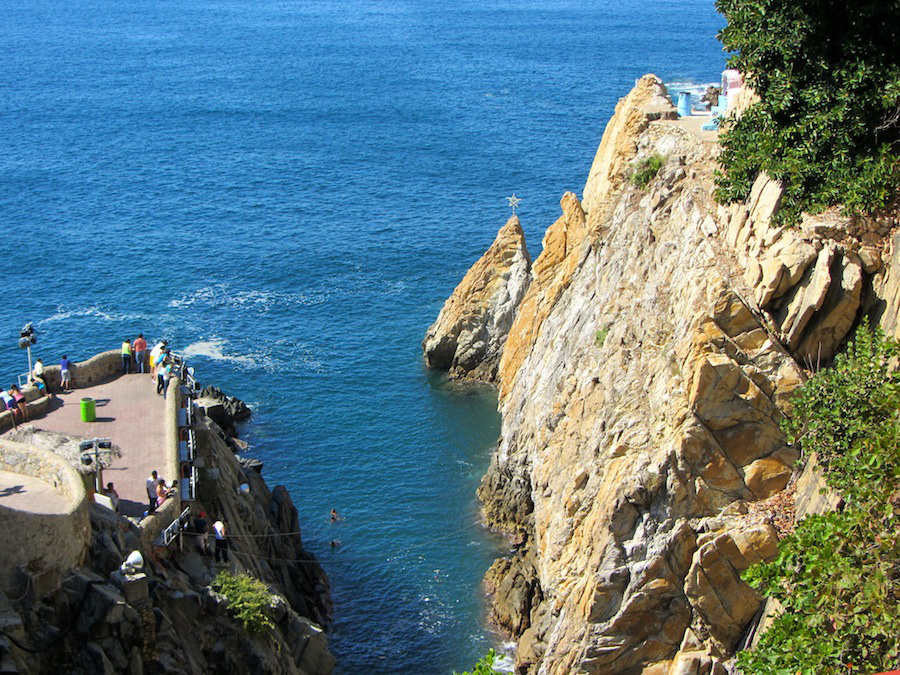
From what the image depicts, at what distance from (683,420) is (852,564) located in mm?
9942

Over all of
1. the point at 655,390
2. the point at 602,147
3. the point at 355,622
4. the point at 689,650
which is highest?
the point at 602,147

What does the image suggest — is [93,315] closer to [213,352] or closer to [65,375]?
[213,352]

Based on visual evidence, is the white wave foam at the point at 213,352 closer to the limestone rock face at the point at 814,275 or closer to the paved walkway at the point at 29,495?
the paved walkway at the point at 29,495

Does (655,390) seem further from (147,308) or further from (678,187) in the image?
(147,308)

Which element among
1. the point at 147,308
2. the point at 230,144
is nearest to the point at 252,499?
the point at 147,308

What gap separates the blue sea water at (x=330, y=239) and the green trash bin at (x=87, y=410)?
1424 cm

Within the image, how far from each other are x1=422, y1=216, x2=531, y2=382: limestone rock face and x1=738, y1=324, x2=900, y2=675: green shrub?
142 feet

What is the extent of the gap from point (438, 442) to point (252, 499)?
61.4 ft

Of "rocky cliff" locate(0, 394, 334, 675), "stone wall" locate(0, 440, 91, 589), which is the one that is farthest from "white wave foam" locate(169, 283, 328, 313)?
"stone wall" locate(0, 440, 91, 589)

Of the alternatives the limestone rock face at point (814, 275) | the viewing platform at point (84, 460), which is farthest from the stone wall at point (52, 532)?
the limestone rock face at point (814, 275)

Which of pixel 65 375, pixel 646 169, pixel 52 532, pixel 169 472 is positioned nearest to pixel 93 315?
pixel 65 375

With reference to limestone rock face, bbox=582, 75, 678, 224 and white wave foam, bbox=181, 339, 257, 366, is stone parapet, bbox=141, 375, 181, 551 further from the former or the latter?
white wave foam, bbox=181, 339, 257, 366

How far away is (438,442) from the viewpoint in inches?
2589

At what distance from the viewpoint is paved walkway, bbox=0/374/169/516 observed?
40.5 m
